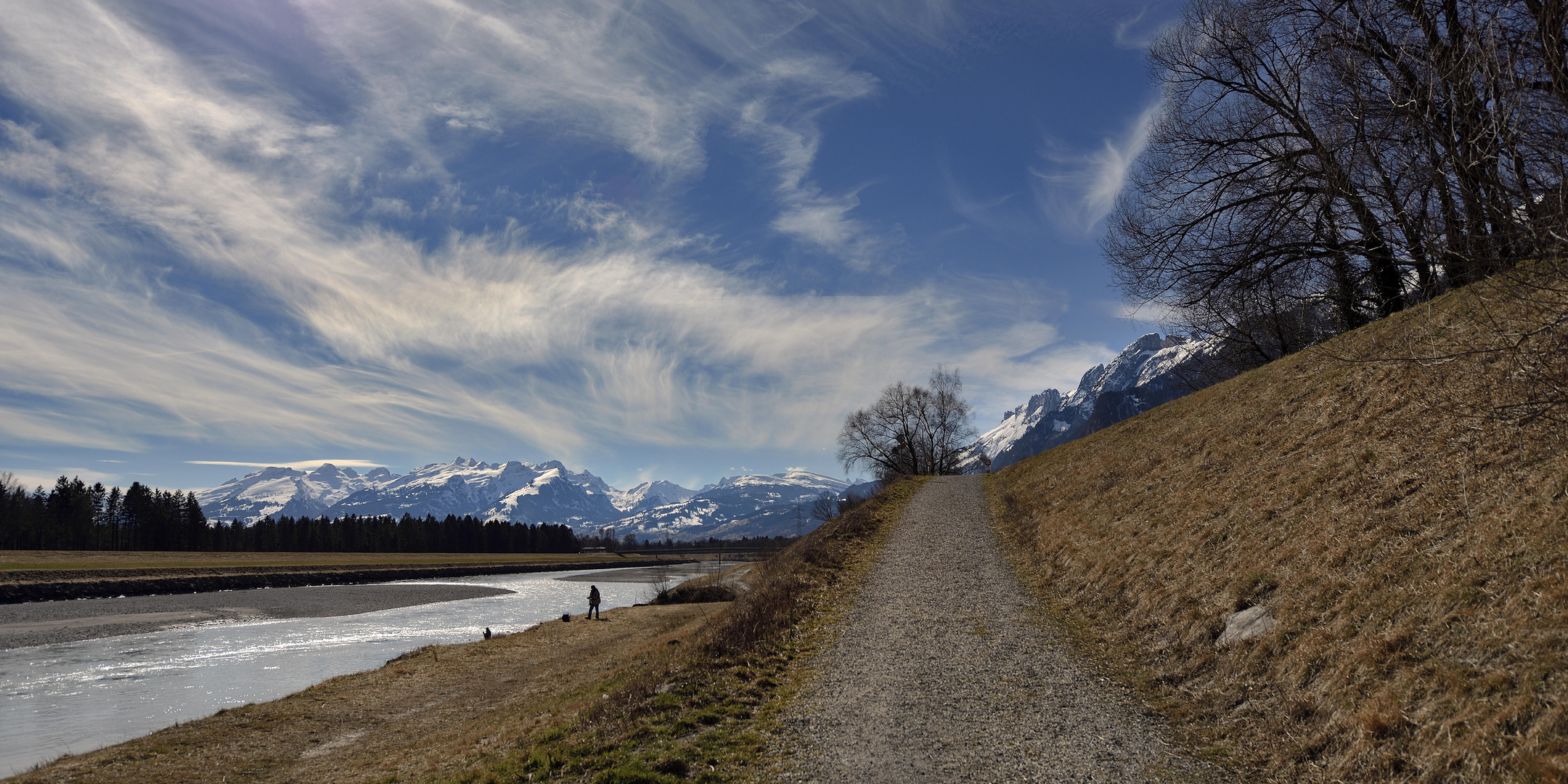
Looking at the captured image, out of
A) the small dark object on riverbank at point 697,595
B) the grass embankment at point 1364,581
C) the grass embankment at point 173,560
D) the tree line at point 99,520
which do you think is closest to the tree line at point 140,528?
the tree line at point 99,520

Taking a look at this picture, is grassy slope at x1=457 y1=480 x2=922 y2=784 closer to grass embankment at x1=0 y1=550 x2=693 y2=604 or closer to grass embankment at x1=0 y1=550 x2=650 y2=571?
grass embankment at x1=0 y1=550 x2=693 y2=604

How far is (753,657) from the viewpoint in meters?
13.8

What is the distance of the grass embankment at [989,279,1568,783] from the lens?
598 cm

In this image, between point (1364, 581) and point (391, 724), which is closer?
point (1364, 581)

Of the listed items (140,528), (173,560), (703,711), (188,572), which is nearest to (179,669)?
(703,711)

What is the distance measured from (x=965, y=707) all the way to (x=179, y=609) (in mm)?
68646

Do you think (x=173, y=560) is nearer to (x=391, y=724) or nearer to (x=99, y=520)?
(x=99, y=520)

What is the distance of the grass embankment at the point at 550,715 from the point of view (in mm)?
9656

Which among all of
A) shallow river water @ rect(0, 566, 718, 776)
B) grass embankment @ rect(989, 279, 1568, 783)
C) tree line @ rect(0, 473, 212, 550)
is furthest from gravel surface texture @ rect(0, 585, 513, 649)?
tree line @ rect(0, 473, 212, 550)

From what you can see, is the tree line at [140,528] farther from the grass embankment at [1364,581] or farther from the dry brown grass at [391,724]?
the grass embankment at [1364,581]

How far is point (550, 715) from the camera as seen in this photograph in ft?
46.9

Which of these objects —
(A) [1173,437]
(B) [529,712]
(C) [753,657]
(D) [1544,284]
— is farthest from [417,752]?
(A) [1173,437]

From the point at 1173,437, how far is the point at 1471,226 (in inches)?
805

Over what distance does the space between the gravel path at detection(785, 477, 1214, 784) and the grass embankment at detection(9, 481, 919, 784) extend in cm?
110
